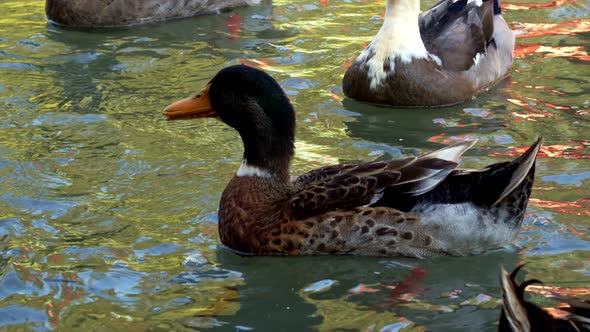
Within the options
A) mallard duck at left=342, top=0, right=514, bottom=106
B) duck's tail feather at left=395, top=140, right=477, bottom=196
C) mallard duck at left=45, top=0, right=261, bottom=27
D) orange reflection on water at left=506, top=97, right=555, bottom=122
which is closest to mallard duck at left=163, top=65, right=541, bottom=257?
duck's tail feather at left=395, top=140, right=477, bottom=196

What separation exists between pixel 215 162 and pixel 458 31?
2.99m

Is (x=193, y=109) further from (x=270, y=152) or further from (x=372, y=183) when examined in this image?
(x=372, y=183)

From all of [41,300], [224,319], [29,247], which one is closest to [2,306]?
[41,300]

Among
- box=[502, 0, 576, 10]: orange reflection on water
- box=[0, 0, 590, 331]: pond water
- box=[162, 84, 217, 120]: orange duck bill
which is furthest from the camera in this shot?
box=[502, 0, 576, 10]: orange reflection on water

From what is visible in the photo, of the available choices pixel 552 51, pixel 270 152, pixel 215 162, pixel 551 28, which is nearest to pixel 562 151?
pixel 270 152

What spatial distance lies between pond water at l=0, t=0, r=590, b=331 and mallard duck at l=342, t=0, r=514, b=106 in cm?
15

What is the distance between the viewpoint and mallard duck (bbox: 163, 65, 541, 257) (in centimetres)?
699

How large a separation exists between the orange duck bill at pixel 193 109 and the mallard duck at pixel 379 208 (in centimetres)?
27

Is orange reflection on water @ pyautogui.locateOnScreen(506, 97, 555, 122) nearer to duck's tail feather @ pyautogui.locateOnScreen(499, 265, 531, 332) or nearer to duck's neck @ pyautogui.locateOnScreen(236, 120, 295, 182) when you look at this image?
duck's neck @ pyautogui.locateOnScreen(236, 120, 295, 182)

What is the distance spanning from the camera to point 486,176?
7012mm

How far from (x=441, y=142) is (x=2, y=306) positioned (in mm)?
3979

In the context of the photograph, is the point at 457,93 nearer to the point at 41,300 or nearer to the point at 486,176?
the point at 486,176

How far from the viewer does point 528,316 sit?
482 cm

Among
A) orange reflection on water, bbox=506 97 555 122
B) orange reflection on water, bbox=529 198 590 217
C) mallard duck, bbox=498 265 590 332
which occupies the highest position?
mallard duck, bbox=498 265 590 332
